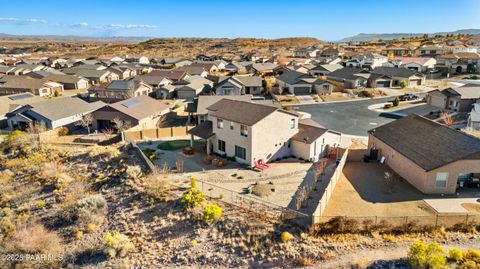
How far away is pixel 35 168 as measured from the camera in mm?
34062

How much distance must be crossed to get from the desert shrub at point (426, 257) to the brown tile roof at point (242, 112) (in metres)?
16.7

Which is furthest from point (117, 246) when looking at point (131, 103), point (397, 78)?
point (397, 78)

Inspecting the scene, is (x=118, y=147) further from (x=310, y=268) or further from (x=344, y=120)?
(x=344, y=120)

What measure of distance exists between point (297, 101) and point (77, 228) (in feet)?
154

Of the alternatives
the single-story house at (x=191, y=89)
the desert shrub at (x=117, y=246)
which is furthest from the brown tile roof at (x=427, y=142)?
the single-story house at (x=191, y=89)

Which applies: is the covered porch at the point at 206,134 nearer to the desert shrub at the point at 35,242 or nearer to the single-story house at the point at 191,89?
the desert shrub at the point at 35,242

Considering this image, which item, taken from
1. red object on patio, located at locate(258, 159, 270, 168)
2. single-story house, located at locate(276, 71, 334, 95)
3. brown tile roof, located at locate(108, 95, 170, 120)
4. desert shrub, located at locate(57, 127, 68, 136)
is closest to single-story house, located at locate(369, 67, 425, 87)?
single-story house, located at locate(276, 71, 334, 95)

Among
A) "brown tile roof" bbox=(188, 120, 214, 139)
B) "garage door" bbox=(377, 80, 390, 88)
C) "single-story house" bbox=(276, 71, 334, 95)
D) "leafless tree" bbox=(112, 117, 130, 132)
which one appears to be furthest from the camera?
"garage door" bbox=(377, 80, 390, 88)

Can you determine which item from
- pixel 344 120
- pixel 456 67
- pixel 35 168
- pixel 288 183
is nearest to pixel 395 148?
pixel 288 183

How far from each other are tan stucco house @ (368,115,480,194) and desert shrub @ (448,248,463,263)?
7.85 m

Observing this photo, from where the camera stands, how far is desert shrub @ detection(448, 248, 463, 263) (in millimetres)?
18281

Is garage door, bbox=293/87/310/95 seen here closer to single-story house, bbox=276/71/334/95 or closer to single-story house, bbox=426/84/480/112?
single-story house, bbox=276/71/334/95

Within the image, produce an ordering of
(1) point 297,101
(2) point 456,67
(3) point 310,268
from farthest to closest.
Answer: (2) point 456,67 → (1) point 297,101 → (3) point 310,268

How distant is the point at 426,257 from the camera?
17766mm
